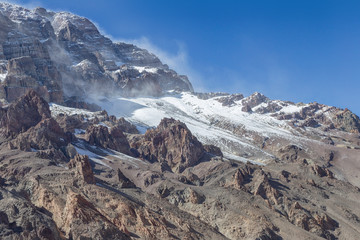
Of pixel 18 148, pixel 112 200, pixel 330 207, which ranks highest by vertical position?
pixel 330 207

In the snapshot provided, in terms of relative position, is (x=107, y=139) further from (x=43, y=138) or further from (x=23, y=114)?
(x=43, y=138)

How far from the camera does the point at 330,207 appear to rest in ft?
323

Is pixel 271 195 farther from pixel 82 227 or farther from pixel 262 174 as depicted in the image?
pixel 82 227

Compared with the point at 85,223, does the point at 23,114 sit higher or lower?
lower

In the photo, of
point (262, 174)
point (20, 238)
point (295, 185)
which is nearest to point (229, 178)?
point (262, 174)

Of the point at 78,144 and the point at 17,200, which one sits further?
the point at 78,144

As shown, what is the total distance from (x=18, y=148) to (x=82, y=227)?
248 ft

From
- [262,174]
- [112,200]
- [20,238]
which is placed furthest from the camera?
[262,174]

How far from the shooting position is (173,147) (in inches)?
6521

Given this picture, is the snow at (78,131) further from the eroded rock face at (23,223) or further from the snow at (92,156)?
the eroded rock face at (23,223)

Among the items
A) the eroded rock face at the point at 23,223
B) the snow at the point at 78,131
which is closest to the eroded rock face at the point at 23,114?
the snow at the point at 78,131

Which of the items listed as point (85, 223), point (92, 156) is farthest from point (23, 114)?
point (85, 223)

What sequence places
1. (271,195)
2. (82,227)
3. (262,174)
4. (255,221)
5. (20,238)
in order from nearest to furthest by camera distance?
(20,238) < (82,227) < (255,221) < (271,195) < (262,174)

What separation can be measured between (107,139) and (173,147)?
28.2 metres
